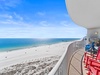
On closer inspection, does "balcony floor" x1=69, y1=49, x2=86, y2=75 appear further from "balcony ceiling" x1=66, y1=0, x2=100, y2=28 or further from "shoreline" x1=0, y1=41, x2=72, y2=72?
"shoreline" x1=0, y1=41, x2=72, y2=72

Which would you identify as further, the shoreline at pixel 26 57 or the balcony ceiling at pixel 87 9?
the shoreline at pixel 26 57

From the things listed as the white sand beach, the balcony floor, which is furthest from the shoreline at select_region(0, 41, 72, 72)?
the balcony floor

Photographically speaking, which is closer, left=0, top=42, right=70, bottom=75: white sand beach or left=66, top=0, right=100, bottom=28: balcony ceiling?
left=66, top=0, right=100, bottom=28: balcony ceiling

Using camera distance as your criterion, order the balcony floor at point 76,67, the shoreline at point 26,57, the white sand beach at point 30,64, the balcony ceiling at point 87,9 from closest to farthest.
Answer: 1. the balcony floor at point 76,67
2. the balcony ceiling at point 87,9
3. the white sand beach at point 30,64
4. the shoreline at point 26,57

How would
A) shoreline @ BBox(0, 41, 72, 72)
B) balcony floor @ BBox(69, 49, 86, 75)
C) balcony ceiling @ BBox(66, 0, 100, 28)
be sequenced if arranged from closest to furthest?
1. balcony floor @ BBox(69, 49, 86, 75)
2. balcony ceiling @ BBox(66, 0, 100, 28)
3. shoreline @ BBox(0, 41, 72, 72)

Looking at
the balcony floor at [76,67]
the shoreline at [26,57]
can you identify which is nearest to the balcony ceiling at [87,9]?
the balcony floor at [76,67]

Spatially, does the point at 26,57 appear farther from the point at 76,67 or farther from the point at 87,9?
the point at 76,67

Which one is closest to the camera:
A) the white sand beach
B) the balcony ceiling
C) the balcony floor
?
the balcony floor

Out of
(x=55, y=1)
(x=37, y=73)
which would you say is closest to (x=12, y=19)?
(x=55, y=1)

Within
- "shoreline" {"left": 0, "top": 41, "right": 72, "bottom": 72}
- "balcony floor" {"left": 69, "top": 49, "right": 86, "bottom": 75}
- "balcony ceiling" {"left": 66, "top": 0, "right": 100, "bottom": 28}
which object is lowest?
"shoreline" {"left": 0, "top": 41, "right": 72, "bottom": 72}

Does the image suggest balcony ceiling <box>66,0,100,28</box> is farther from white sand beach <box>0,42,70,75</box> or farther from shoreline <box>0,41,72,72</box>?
shoreline <box>0,41,72,72</box>

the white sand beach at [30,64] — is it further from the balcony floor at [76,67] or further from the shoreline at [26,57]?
the balcony floor at [76,67]

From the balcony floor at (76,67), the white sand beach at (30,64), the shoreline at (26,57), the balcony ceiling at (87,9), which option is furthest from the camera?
the shoreline at (26,57)

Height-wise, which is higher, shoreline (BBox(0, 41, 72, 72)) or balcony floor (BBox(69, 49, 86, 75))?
balcony floor (BBox(69, 49, 86, 75))
